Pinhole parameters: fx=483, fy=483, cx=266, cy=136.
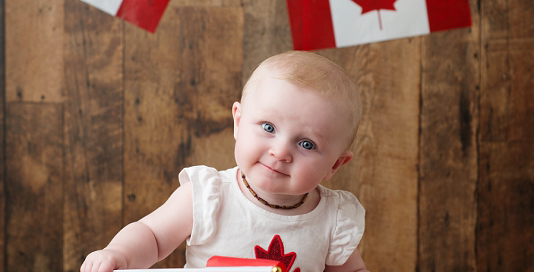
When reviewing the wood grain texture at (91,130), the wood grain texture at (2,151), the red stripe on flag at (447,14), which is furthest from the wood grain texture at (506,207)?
the wood grain texture at (2,151)

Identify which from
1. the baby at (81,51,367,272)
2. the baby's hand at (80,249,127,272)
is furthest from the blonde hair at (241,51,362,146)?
the baby's hand at (80,249,127,272)

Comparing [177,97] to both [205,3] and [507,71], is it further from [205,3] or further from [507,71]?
[507,71]

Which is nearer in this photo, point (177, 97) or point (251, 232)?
point (251, 232)

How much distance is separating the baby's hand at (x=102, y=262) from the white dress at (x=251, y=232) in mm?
145

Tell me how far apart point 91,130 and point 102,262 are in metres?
0.78

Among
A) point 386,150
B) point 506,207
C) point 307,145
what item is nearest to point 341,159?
point 307,145

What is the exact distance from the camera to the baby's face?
0.70 meters

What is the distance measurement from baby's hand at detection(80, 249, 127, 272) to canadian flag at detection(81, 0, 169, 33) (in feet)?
2.67

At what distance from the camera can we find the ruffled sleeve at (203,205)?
0.75 metres

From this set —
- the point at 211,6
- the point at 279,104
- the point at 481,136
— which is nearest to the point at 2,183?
the point at 211,6

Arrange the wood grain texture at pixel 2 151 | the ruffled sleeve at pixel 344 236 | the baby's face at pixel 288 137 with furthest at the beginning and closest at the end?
1. the wood grain texture at pixel 2 151
2. the ruffled sleeve at pixel 344 236
3. the baby's face at pixel 288 137

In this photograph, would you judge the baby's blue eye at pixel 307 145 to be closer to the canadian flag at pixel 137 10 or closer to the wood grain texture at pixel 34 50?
the canadian flag at pixel 137 10

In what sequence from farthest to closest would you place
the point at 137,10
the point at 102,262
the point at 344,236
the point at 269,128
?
the point at 137,10, the point at 344,236, the point at 269,128, the point at 102,262

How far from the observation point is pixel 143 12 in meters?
1.29
